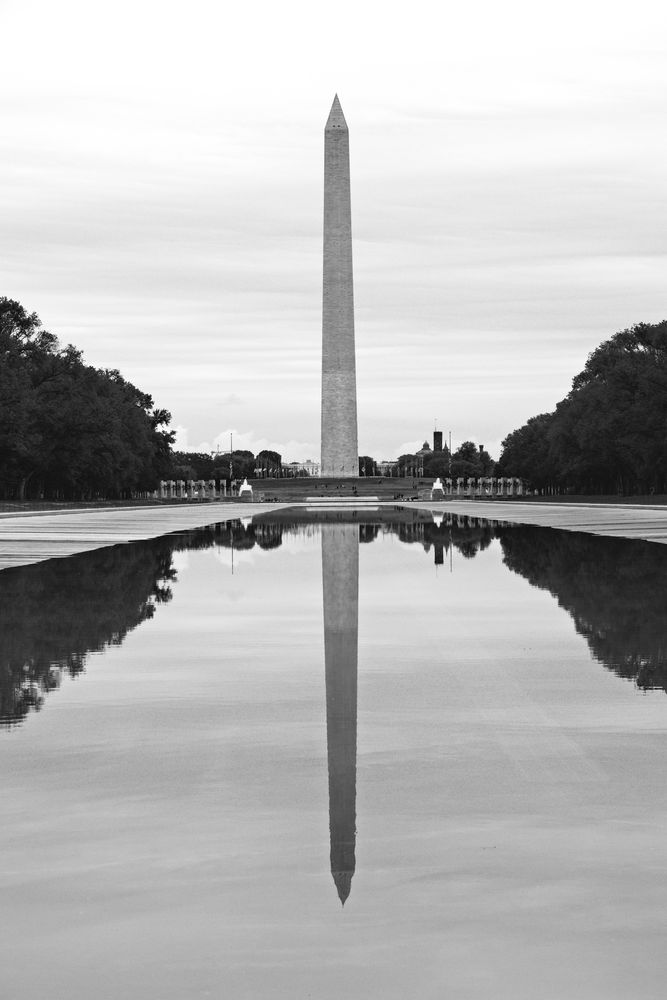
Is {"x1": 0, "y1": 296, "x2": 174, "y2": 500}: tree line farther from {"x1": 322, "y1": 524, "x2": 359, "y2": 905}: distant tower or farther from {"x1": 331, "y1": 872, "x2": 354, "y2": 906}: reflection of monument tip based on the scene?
{"x1": 331, "y1": 872, "x2": 354, "y2": 906}: reflection of monument tip

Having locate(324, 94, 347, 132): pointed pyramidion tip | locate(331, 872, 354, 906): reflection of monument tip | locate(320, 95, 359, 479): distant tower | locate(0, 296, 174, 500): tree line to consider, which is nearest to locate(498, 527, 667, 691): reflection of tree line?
locate(331, 872, 354, 906): reflection of monument tip

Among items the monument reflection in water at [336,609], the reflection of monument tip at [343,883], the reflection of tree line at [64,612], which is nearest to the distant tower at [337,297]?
the monument reflection in water at [336,609]

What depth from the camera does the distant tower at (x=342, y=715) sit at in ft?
17.8

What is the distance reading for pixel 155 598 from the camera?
55.7ft

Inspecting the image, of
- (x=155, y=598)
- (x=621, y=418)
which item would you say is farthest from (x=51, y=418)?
(x=155, y=598)

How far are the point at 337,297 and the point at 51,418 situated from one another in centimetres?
1842

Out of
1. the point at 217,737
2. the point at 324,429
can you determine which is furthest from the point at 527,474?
the point at 217,737

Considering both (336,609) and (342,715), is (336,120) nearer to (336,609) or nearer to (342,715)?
(336,609)

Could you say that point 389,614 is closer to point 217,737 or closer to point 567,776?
point 217,737

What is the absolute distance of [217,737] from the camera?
7.95 metres

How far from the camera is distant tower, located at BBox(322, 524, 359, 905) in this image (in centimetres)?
543

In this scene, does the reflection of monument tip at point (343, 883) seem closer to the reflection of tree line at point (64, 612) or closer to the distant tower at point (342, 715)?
the distant tower at point (342, 715)

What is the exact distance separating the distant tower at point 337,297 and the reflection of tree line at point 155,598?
54.6m

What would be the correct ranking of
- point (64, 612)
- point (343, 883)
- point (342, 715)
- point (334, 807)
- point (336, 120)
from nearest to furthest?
1. point (343, 883)
2. point (334, 807)
3. point (342, 715)
4. point (64, 612)
5. point (336, 120)
